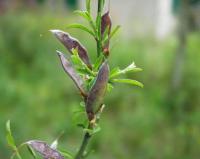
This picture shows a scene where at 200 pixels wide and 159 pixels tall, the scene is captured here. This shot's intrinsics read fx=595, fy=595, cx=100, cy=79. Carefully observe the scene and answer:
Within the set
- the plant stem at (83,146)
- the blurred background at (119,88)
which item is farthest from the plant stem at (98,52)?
the blurred background at (119,88)

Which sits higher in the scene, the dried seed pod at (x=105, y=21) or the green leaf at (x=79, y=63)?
the dried seed pod at (x=105, y=21)

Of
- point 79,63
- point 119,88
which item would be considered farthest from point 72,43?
point 119,88

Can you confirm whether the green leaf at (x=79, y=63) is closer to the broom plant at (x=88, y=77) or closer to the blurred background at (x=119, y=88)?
the broom plant at (x=88, y=77)

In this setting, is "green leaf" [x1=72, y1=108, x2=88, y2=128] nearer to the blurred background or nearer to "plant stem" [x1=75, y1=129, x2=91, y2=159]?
"plant stem" [x1=75, y1=129, x2=91, y2=159]

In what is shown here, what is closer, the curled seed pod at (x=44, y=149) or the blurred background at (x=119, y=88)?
the curled seed pod at (x=44, y=149)

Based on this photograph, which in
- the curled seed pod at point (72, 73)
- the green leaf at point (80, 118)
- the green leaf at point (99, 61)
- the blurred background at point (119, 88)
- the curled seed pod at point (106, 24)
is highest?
the curled seed pod at point (106, 24)

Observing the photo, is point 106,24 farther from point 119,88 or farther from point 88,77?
point 119,88
